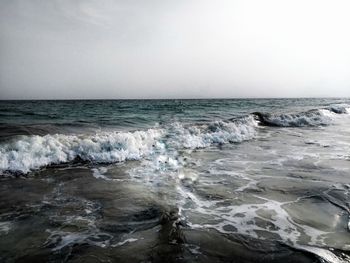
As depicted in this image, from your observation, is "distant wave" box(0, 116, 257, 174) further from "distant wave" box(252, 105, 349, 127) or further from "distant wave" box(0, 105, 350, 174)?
"distant wave" box(252, 105, 349, 127)

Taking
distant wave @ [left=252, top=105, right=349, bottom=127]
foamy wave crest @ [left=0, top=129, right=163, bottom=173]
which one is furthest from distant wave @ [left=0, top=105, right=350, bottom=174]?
distant wave @ [left=252, top=105, right=349, bottom=127]

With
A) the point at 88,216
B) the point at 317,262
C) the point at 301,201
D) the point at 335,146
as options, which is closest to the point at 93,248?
the point at 88,216

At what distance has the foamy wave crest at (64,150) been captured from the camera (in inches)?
341

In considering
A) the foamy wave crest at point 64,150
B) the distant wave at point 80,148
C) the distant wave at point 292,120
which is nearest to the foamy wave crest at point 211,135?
the distant wave at point 80,148

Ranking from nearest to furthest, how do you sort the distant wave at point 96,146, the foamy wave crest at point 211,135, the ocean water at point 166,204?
the ocean water at point 166,204 < the distant wave at point 96,146 < the foamy wave crest at point 211,135

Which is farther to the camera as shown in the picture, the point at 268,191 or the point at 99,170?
the point at 99,170

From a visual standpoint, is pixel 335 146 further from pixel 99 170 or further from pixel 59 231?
pixel 59 231

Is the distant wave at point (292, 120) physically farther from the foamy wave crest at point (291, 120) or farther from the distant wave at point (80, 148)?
the distant wave at point (80, 148)

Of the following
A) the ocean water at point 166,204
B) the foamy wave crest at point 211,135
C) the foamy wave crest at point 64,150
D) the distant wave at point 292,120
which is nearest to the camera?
the ocean water at point 166,204

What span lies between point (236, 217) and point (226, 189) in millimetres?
1597

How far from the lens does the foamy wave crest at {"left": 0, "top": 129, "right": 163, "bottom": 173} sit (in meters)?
8.66

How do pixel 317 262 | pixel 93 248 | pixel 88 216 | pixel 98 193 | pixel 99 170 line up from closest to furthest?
pixel 317 262
pixel 93 248
pixel 88 216
pixel 98 193
pixel 99 170

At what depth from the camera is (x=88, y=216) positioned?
5.04m

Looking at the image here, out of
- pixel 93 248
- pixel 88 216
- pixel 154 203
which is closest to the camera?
pixel 93 248
